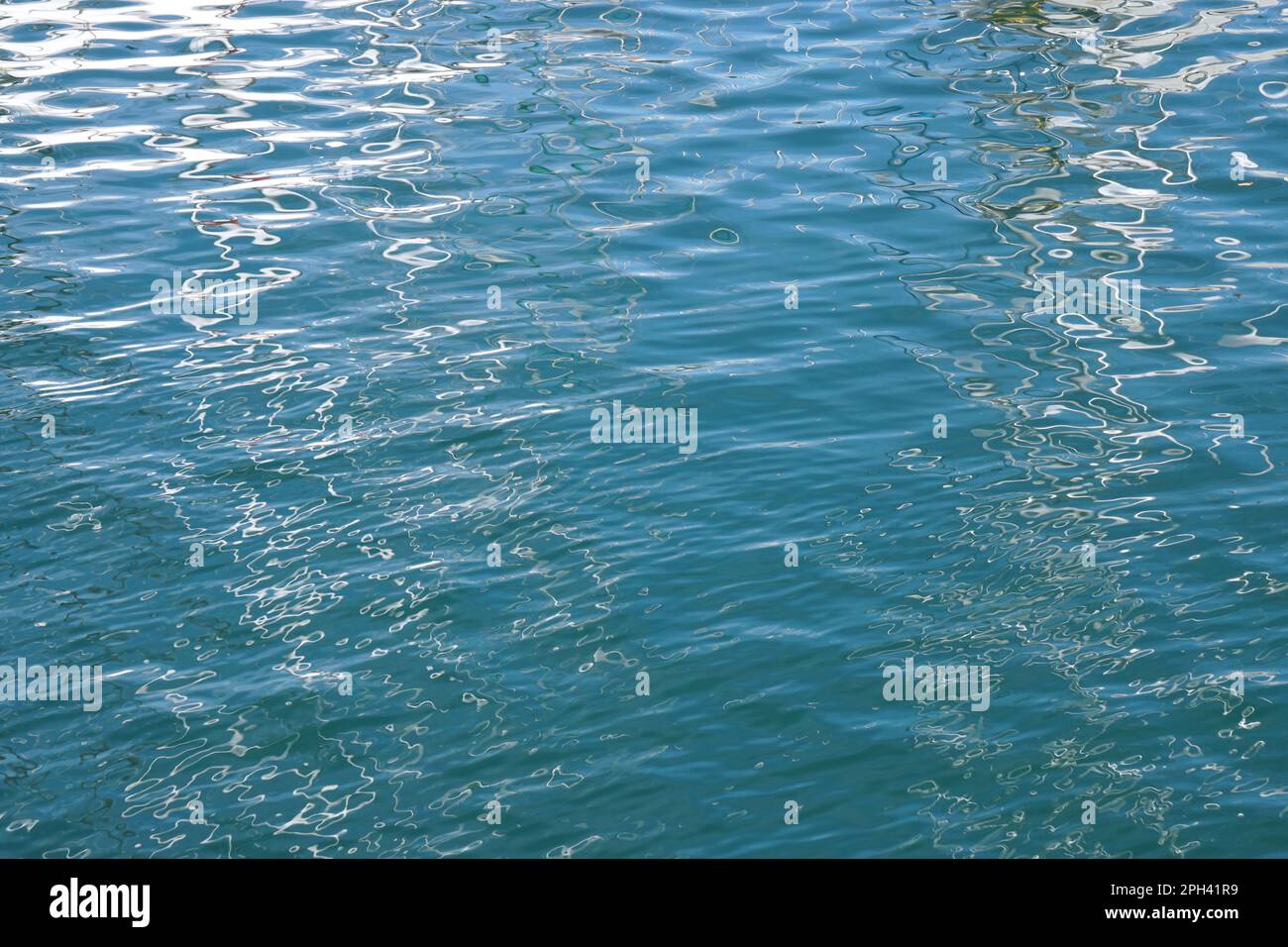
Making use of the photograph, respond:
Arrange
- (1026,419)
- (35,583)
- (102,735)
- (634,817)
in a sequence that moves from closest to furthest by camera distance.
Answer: (634,817)
(102,735)
(35,583)
(1026,419)

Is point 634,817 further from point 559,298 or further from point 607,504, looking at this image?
point 559,298

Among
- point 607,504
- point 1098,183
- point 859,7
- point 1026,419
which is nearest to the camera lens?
point 607,504

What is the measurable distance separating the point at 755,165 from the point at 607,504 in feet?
23.1

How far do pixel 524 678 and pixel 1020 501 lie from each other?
169 inches

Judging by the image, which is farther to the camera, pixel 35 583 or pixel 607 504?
pixel 607 504

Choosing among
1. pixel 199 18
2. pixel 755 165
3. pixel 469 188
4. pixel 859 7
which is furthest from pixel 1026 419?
pixel 199 18

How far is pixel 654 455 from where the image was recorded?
40.7 feet

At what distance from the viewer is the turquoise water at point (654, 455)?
9.27 m

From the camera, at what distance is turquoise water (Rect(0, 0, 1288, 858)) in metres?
9.27

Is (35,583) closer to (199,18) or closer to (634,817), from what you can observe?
(634,817)

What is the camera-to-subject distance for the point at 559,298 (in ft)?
48.1

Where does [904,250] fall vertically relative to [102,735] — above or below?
above

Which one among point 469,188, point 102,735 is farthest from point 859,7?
point 102,735

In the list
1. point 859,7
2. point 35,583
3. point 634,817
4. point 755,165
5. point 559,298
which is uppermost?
point 859,7
